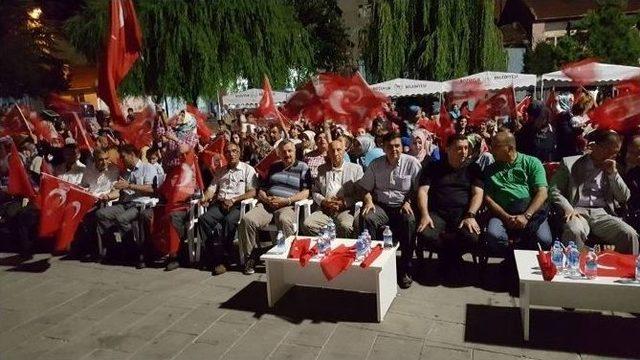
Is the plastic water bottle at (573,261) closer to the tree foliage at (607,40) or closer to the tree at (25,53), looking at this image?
the tree at (25,53)

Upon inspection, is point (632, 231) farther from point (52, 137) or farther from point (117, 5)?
point (52, 137)

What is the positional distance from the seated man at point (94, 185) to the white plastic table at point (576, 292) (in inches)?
208

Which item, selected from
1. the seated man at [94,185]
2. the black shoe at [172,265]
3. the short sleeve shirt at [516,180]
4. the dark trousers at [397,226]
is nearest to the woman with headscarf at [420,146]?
the dark trousers at [397,226]

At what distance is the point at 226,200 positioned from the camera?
614cm

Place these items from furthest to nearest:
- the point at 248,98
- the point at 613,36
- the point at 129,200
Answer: the point at 613,36 → the point at 248,98 → the point at 129,200

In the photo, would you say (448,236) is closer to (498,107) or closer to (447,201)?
(447,201)

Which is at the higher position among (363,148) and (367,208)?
(363,148)

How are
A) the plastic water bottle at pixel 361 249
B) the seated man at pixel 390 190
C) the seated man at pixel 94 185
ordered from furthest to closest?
the seated man at pixel 94 185
the seated man at pixel 390 190
the plastic water bottle at pixel 361 249

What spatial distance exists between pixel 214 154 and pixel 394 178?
137 inches

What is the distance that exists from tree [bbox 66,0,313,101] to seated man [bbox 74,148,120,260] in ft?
41.9

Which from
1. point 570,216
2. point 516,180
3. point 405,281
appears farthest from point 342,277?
point 570,216

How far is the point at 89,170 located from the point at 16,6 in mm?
17084

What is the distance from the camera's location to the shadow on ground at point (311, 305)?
4.45 metres

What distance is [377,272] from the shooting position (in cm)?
420
